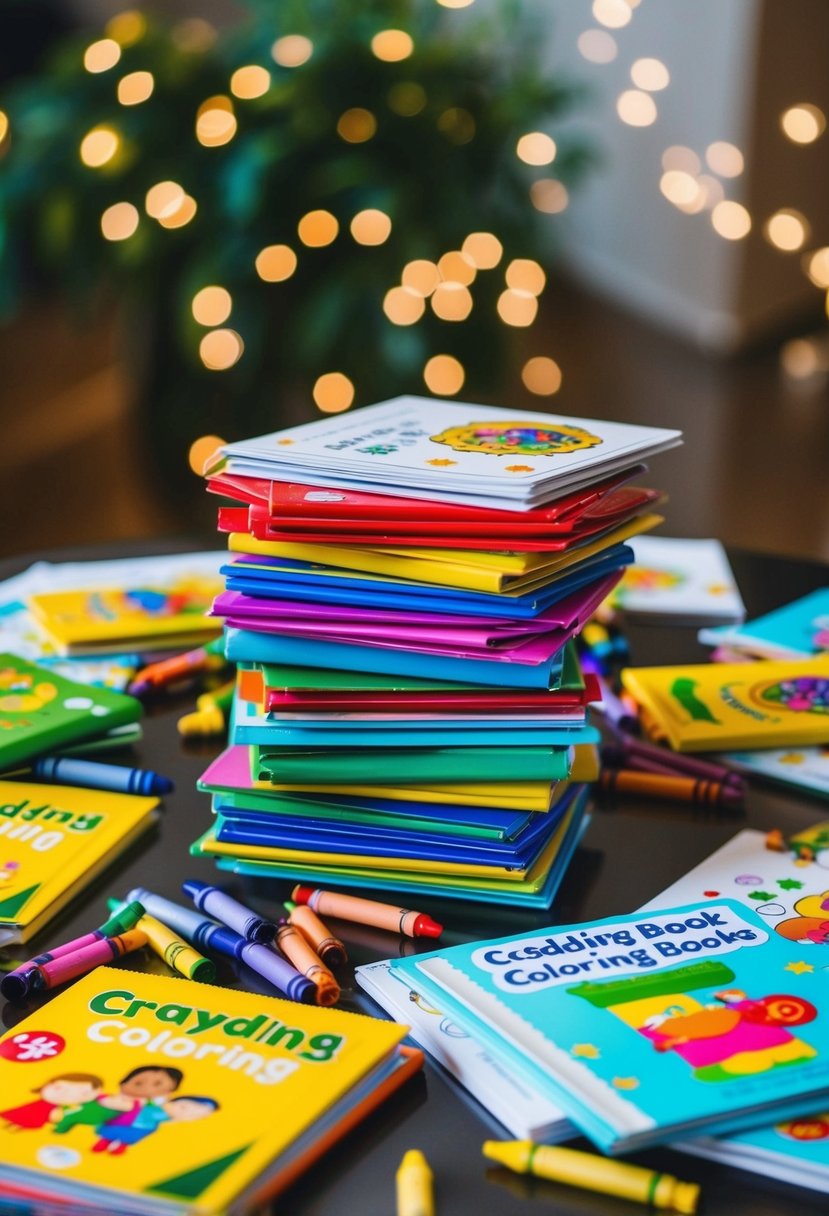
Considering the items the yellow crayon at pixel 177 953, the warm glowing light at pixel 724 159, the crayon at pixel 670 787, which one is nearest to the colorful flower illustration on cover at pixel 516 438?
the crayon at pixel 670 787

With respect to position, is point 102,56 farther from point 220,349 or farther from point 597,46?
point 597,46

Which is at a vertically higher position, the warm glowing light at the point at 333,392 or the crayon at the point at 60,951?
the warm glowing light at the point at 333,392

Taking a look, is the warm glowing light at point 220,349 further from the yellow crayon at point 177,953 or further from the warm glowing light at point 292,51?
the yellow crayon at point 177,953

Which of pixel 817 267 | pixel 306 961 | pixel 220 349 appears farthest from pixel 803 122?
Answer: pixel 306 961

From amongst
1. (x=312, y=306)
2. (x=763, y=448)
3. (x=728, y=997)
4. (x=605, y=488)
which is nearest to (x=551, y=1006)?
(x=728, y=997)

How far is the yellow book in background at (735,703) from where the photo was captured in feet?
3.39

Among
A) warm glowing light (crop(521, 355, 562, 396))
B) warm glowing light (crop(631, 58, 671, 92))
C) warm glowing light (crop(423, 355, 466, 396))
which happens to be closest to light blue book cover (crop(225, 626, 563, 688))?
warm glowing light (crop(423, 355, 466, 396))

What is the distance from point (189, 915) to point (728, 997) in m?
0.31

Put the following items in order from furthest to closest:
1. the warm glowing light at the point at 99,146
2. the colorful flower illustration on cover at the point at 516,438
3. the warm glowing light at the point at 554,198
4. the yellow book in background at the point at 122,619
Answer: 1. the warm glowing light at the point at 554,198
2. the warm glowing light at the point at 99,146
3. the yellow book in background at the point at 122,619
4. the colorful flower illustration on cover at the point at 516,438

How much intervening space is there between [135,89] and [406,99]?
53cm

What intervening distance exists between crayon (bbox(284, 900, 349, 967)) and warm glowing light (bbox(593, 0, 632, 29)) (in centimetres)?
406

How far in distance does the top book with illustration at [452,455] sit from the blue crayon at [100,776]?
0.23 metres

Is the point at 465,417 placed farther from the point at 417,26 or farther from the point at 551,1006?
the point at 417,26

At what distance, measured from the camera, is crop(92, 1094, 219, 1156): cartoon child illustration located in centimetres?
58
